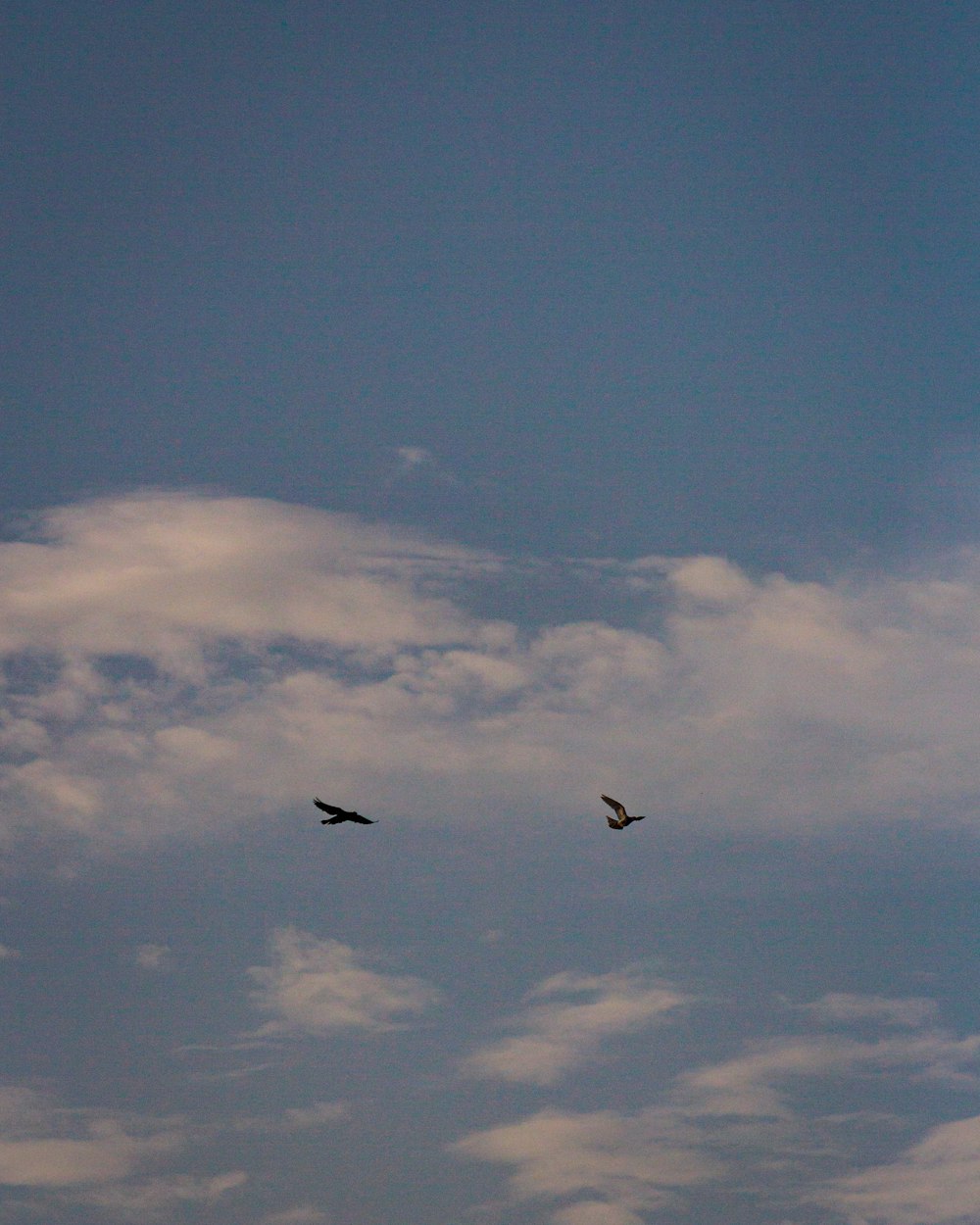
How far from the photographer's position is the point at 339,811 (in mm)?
139125

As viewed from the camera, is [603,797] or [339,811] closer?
[339,811]

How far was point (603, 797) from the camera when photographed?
17000 cm

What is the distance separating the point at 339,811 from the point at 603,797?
4083 centimetres
